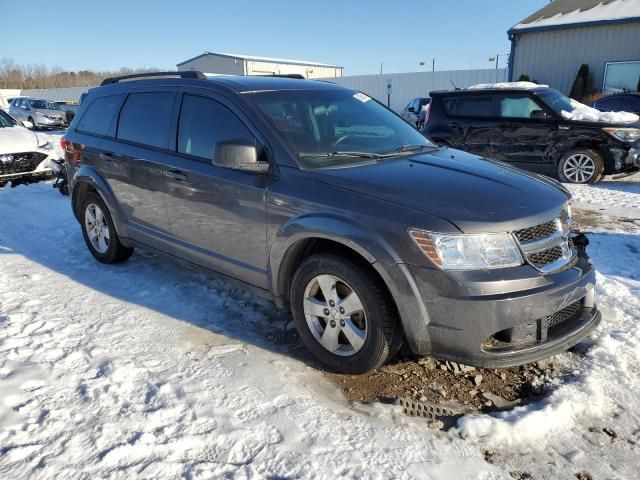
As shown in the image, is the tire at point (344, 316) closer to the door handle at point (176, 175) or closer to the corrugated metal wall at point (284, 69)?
the door handle at point (176, 175)

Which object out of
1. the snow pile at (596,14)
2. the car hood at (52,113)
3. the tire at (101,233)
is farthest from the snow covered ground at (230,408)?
the car hood at (52,113)

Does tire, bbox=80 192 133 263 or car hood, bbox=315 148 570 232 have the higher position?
car hood, bbox=315 148 570 232

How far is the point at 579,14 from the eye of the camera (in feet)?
65.2

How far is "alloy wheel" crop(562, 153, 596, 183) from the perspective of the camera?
8758 mm

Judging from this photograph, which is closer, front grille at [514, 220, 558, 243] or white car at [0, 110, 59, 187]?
front grille at [514, 220, 558, 243]

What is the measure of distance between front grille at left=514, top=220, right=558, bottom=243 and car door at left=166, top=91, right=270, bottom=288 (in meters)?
1.59

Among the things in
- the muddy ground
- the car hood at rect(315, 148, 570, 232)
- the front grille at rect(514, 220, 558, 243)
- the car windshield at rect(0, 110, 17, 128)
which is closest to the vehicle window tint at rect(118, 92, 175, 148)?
the car hood at rect(315, 148, 570, 232)

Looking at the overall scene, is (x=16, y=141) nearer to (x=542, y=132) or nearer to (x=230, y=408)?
(x=230, y=408)

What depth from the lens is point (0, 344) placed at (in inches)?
141

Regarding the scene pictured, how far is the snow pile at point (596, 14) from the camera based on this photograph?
1847 centimetres

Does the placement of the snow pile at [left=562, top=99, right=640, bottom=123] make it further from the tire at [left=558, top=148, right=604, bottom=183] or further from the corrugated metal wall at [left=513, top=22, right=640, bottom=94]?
the corrugated metal wall at [left=513, top=22, right=640, bottom=94]

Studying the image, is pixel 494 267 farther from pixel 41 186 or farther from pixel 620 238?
pixel 41 186

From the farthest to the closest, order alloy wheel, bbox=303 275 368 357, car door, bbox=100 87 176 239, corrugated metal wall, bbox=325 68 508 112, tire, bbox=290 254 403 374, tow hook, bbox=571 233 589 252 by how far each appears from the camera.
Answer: corrugated metal wall, bbox=325 68 508 112 < car door, bbox=100 87 176 239 < tow hook, bbox=571 233 589 252 < alloy wheel, bbox=303 275 368 357 < tire, bbox=290 254 403 374

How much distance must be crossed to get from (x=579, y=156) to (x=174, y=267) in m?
7.12
